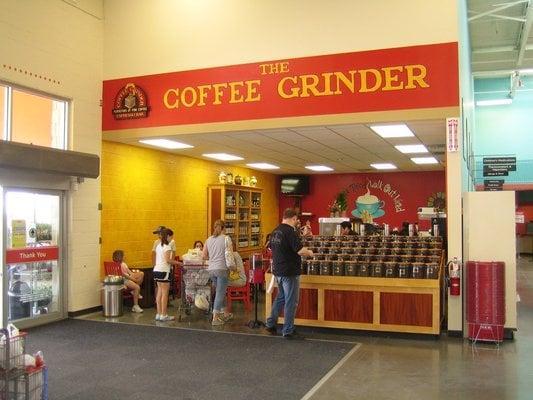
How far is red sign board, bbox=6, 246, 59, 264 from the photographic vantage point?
7.48 metres

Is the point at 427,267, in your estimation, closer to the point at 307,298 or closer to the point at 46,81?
the point at 307,298

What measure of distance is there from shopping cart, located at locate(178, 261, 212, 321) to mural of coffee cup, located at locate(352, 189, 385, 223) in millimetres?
7560

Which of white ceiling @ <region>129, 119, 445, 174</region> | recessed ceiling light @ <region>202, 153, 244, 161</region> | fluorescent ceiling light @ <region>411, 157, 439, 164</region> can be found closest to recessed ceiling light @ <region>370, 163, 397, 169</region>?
white ceiling @ <region>129, 119, 445, 174</region>

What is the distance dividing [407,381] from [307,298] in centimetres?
242

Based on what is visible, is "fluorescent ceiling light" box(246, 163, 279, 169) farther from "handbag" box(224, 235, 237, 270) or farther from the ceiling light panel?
"handbag" box(224, 235, 237, 270)

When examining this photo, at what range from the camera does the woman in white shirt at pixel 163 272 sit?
821 centimetres

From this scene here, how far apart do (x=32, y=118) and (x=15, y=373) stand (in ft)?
16.4

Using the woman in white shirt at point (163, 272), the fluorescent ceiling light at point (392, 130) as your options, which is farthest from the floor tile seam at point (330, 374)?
the fluorescent ceiling light at point (392, 130)

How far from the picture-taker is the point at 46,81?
8070 mm

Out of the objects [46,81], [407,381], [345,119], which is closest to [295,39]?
[345,119]

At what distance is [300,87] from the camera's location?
7.95 metres

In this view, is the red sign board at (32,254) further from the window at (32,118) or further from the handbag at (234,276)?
the handbag at (234,276)

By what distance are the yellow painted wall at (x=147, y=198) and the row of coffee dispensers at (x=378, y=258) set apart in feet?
11.4

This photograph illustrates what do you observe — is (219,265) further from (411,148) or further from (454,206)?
(411,148)
